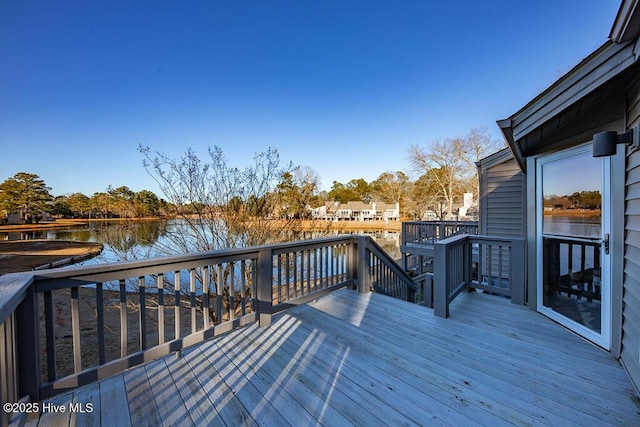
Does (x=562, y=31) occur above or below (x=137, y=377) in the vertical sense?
above

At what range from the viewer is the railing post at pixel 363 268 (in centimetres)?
384

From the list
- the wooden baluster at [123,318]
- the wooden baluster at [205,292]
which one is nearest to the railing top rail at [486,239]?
the wooden baluster at [205,292]

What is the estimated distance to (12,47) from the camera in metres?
6.37

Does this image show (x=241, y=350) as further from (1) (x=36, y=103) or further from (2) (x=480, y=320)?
(1) (x=36, y=103)

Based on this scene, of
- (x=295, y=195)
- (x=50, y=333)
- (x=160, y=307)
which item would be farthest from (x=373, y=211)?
(x=50, y=333)

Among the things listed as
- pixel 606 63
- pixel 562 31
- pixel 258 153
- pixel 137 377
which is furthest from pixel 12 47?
pixel 562 31

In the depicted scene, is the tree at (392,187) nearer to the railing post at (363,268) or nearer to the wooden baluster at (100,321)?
the railing post at (363,268)

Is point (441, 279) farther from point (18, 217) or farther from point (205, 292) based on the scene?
point (18, 217)

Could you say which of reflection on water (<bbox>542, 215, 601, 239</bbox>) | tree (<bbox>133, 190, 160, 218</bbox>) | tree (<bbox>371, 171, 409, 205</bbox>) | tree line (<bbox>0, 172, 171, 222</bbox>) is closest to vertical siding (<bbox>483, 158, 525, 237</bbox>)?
reflection on water (<bbox>542, 215, 601, 239</bbox>)

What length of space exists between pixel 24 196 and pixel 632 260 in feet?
141

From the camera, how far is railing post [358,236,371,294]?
384cm

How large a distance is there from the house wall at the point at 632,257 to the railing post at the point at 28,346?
3.63 meters

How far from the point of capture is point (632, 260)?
72.3 inches

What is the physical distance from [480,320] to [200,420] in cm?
288
